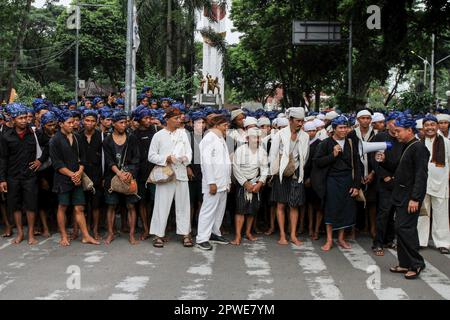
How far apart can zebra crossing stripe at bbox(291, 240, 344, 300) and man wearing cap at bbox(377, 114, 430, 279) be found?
0.91 meters

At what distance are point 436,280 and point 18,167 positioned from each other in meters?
5.95

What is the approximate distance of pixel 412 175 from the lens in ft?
25.1

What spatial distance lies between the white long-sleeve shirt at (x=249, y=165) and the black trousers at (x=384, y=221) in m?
1.75

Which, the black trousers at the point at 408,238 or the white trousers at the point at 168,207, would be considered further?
the white trousers at the point at 168,207

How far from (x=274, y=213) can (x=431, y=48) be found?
1285 cm

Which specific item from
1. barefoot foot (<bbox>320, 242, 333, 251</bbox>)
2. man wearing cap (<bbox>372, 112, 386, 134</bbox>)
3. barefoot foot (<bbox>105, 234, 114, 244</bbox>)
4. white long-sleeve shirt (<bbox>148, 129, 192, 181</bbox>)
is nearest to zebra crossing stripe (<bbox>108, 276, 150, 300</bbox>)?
barefoot foot (<bbox>105, 234, 114, 244</bbox>)

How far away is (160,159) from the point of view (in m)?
9.29

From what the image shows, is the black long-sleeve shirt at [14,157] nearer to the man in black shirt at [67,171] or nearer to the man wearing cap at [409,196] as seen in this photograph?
the man in black shirt at [67,171]

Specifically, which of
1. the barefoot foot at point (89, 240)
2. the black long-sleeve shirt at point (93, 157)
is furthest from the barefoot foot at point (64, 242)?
the black long-sleeve shirt at point (93, 157)

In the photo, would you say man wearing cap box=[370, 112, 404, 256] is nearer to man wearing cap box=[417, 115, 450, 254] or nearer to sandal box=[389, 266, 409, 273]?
man wearing cap box=[417, 115, 450, 254]

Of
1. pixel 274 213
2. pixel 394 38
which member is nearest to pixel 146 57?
pixel 394 38

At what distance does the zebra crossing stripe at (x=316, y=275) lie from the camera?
22.0 feet

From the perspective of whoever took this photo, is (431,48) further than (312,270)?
Yes

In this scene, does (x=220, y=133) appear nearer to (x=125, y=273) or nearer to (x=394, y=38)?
(x=125, y=273)
